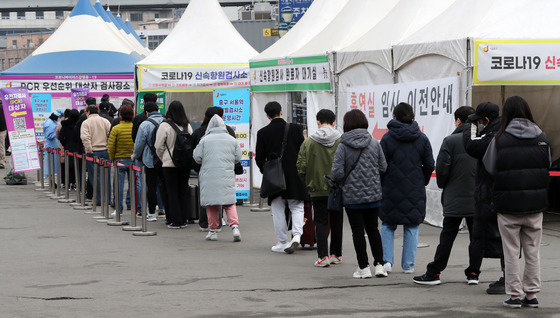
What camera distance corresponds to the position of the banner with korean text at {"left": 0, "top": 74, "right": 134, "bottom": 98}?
24.8m

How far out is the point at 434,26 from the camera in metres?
13.9

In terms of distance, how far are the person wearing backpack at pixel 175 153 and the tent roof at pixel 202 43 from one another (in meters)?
6.48

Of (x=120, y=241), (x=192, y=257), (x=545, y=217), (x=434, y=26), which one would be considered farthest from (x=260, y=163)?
(x=545, y=217)

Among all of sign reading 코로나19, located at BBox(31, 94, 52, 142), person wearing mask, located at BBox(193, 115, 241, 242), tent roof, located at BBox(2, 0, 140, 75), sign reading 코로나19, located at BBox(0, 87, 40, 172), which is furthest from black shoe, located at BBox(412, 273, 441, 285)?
tent roof, located at BBox(2, 0, 140, 75)

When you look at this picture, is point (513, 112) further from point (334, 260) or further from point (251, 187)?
point (251, 187)

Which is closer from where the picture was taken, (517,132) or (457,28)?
(517,132)

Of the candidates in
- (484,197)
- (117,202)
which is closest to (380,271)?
(484,197)

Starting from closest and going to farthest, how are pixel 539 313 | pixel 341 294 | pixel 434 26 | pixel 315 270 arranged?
pixel 539 313
pixel 341 294
pixel 315 270
pixel 434 26

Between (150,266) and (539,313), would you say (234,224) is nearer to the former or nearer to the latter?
(150,266)

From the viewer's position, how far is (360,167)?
358 inches

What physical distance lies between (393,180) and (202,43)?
40.2ft

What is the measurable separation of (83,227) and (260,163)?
4178 millimetres

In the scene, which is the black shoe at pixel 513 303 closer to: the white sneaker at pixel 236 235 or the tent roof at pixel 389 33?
the white sneaker at pixel 236 235

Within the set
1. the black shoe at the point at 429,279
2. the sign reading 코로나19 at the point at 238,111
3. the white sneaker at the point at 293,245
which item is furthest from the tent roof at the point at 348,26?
the black shoe at the point at 429,279
